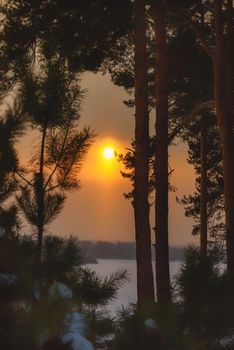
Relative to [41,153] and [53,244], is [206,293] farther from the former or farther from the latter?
[41,153]

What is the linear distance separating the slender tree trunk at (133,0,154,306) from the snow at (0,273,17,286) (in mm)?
8410

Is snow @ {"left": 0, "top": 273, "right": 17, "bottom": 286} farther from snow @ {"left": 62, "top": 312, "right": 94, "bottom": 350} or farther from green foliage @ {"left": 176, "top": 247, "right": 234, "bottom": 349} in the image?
green foliage @ {"left": 176, "top": 247, "right": 234, "bottom": 349}

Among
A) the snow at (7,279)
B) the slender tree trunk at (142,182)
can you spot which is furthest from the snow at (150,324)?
the slender tree trunk at (142,182)

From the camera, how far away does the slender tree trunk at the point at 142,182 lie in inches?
483

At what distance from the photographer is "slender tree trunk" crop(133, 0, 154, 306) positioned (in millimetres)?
12258

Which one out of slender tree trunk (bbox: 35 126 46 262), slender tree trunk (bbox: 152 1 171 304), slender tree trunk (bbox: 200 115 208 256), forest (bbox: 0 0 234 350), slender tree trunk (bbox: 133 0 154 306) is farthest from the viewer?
slender tree trunk (bbox: 200 115 208 256)

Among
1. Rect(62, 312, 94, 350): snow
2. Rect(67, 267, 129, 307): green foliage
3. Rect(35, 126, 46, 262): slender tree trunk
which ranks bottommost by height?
Rect(62, 312, 94, 350): snow

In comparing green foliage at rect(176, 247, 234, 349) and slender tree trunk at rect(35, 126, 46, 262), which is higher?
slender tree trunk at rect(35, 126, 46, 262)

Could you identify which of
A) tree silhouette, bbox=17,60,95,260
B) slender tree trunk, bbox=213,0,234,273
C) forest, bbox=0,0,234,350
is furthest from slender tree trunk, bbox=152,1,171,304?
tree silhouette, bbox=17,60,95,260

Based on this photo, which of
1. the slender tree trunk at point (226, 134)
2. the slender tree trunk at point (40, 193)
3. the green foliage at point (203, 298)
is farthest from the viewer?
the slender tree trunk at point (226, 134)

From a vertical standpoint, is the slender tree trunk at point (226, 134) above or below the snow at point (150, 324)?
above

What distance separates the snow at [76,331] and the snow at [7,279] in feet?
1.37

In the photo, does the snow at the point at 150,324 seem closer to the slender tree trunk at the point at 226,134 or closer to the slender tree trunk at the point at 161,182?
the slender tree trunk at the point at 161,182

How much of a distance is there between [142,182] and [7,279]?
848cm
